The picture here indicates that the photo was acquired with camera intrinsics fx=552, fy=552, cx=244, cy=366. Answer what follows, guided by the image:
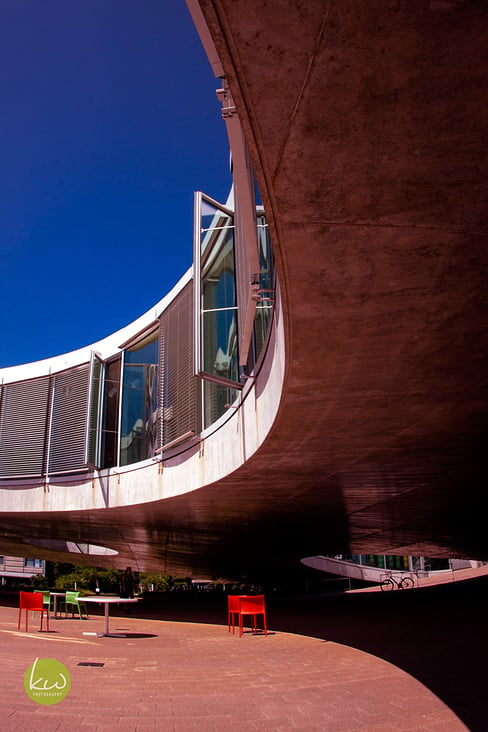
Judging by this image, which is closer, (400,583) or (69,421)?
(69,421)

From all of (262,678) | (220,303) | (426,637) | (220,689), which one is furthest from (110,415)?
(220,689)

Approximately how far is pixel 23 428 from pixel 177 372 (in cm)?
838

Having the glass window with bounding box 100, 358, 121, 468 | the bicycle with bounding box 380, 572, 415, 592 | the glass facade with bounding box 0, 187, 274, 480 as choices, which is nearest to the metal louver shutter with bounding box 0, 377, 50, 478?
the glass facade with bounding box 0, 187, 274, 480

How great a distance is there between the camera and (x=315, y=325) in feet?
15.3

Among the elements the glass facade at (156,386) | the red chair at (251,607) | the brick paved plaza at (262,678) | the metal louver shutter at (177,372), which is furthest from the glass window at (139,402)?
the red chair at (251,607)

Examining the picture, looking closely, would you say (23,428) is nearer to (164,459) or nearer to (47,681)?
(164,459)

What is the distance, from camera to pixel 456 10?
225 centimetres

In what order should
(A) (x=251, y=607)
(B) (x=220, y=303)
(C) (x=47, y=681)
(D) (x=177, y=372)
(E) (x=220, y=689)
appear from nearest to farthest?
(E) (x=220, y=689) < (C) (x=47, y=681) < (A) (x=251, y=607) < (B) (x=220, y=303) < (D) (x=177, y=372)

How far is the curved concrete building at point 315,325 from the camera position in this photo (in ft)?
8.14

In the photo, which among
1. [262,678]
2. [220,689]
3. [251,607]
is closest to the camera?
[220,689]

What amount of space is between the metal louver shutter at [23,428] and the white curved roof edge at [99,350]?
0.34 m

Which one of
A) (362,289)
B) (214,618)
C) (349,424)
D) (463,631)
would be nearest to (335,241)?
(362,289)

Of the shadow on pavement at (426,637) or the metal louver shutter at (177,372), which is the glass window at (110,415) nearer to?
the metal louver shutter at (177,372)

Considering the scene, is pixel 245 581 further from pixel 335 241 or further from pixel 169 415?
pixel 335 241
